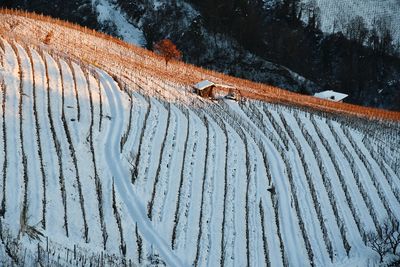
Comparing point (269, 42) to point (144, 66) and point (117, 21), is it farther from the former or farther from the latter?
point (144, 66)

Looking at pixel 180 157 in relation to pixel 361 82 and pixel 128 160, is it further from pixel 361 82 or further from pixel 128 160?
pixel 361 82

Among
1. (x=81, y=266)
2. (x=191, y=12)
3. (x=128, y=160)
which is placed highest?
(x=191, y=12)

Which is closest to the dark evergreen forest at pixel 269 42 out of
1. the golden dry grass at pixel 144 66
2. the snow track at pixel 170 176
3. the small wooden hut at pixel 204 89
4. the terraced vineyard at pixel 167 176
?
the golden dry grass at pixel 144 66

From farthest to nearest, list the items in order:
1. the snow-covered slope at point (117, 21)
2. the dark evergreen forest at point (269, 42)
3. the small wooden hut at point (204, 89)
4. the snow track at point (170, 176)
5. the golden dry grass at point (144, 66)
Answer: the snow-covered slope at point (117, 21)
the dark evergreen forest at point (269, 42)
the golden dry grass at point (144, 66)
the small wooden hut at point (204, 89)
the snow track at point (170, 176)

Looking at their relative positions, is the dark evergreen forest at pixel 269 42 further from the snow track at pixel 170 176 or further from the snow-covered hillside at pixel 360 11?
the snow track at pixel 170 176

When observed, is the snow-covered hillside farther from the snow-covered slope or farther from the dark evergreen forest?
the snow-covered slope

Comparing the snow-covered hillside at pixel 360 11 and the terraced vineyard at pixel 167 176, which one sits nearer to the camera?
the terraced vineyard at pixel 167 176

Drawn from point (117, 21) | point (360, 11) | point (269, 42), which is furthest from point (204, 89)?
point (360, 11)

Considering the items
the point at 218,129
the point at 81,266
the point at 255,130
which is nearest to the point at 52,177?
the point at 81,266
